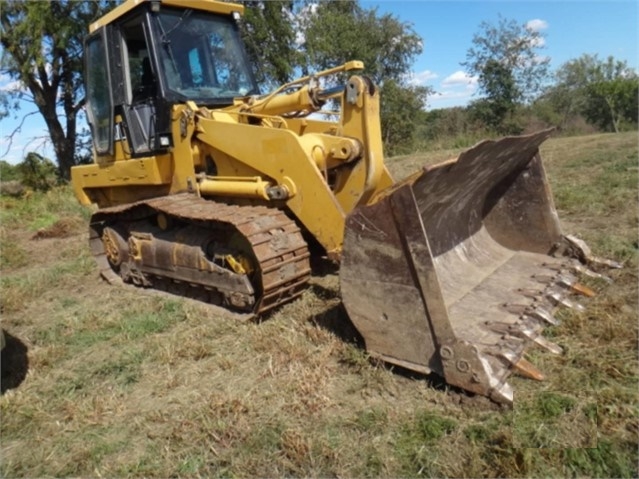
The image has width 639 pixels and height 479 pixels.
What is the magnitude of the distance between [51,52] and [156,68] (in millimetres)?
14736

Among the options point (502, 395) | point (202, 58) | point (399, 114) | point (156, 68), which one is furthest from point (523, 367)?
point (399, 114)


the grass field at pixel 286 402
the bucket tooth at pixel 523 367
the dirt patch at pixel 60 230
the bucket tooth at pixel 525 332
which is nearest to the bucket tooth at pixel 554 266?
the grass field at pixel 286 402

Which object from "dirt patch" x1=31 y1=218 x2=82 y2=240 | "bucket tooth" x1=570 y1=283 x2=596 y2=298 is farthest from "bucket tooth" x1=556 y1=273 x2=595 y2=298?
"dirt patch" x1=31 y1=218 x2=82 y2=240

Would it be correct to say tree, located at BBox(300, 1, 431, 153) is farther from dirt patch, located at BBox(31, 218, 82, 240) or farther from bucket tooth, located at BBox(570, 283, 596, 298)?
bucket tooth, located at BBox(570, 283, 596, 298)

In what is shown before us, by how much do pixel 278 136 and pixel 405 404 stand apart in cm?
231

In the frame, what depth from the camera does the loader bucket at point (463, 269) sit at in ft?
9.29

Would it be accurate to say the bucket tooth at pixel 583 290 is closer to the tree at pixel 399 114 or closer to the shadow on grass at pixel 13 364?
the shadow on grass at pixel 13 364

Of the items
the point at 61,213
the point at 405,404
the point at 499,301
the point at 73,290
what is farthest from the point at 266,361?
the point at 61,213

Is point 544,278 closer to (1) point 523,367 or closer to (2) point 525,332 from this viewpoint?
(2) point 525,332

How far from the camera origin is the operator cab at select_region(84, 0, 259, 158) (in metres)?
4.94

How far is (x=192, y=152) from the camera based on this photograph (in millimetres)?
4918

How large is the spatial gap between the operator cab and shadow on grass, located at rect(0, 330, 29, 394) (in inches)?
81.2

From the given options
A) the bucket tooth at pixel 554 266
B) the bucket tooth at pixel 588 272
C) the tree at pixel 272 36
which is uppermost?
the tree at pixel 272 36

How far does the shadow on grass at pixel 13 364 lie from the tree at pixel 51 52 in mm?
14362
